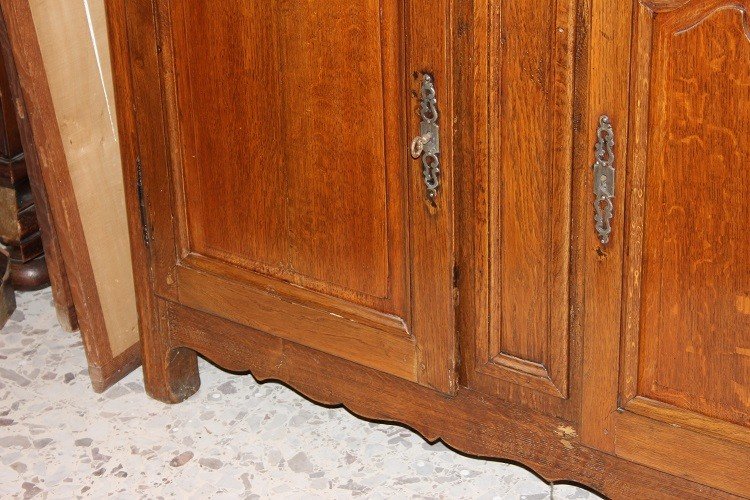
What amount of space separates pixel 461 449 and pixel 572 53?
71cm

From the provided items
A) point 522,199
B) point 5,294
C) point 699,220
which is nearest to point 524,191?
point 522,199

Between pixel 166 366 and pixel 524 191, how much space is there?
98 centimetres

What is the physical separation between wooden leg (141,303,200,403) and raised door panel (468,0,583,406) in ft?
2.49

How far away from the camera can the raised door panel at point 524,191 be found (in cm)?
157

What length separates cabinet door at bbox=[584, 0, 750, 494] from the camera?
4.70 feet

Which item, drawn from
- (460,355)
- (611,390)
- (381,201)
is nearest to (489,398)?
(460,355)

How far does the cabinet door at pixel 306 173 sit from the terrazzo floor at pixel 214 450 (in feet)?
0.92

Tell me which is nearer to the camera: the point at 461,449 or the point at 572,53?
the point at 572,53

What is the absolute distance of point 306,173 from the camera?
1.89 meters

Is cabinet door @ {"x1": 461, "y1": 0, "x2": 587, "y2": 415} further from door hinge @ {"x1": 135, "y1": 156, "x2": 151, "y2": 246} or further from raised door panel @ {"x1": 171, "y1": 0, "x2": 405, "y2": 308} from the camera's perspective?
door hinge @ {"x1": 135, "y1": 156, "x2": 151, "y2": 246}

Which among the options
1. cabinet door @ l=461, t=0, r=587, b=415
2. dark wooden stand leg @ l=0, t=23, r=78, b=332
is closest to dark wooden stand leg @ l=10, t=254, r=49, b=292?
dark wooden stand leg @ l=0, t=23, r=78, b=332

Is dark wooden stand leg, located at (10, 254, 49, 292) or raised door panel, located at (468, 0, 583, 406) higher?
raised door panel, located at (468, 0, 583, 406)

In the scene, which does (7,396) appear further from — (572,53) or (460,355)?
(572,53)

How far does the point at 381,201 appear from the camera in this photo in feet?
5.94
